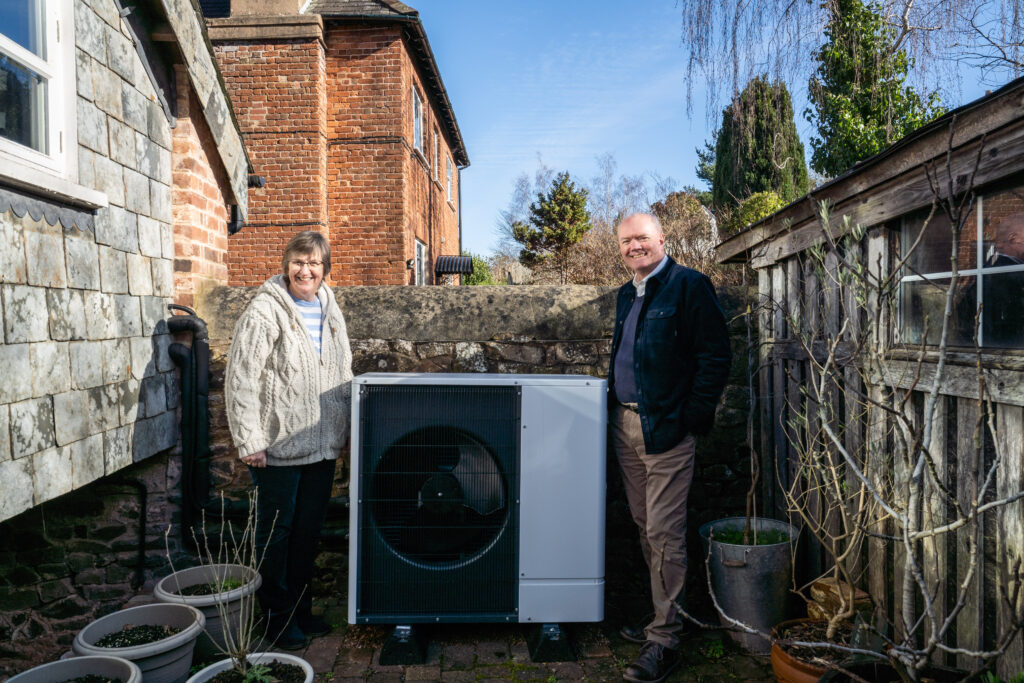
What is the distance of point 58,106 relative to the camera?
2.64 metres

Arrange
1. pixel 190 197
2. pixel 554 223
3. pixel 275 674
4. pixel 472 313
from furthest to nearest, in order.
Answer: pixel 554 223
pixel 472 313
pixel 190 197
pixel 275 674

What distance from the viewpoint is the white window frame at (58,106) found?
247cm

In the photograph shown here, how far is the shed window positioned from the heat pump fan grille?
1.70 m

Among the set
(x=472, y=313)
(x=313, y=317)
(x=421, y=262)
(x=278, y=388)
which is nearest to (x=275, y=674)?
(x=278, y=388)

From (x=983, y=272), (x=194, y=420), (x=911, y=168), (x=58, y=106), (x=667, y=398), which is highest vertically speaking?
(x=58, y=106)

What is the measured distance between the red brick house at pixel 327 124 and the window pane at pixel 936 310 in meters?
8.42

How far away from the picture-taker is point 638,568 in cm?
377

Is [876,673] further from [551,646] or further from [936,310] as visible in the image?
[551,646]

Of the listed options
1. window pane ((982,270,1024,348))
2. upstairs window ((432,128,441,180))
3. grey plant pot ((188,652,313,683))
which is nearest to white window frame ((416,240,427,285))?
upstairs window ((432,128,441,180))

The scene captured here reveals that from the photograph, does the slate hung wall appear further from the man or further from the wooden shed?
the wooden shed

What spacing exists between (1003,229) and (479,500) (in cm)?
219

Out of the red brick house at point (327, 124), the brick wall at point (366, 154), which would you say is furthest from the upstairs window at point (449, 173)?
the brick wall at point (366, 154)

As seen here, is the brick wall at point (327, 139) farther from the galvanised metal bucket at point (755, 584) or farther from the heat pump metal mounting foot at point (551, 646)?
the galvanised metal bucket at point (755, 584)

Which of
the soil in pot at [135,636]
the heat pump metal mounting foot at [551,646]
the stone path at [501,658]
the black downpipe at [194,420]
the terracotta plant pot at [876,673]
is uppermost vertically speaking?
the black downpipe at [194,420]
